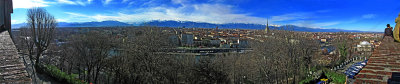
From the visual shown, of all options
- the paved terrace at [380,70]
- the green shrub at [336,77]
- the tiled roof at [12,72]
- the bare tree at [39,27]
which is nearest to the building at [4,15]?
the tiled roof at [12,72]

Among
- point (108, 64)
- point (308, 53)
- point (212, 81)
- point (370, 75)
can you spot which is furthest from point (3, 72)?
point (308, 53)

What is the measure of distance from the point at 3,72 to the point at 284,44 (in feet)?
55.3

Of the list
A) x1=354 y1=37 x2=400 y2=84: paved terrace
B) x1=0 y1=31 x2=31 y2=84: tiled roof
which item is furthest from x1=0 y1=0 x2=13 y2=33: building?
x1=354 y1=37 x2=400 y2=84: paved terrace

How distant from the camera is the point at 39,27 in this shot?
584 inches

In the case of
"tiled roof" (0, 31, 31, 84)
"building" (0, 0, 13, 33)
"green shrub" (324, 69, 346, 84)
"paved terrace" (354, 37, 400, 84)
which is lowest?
"green shrub" (324, 69, 346, 84)

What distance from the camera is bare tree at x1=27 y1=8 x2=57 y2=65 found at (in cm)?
1460

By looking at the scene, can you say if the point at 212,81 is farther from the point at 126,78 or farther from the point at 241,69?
the point at 241,69

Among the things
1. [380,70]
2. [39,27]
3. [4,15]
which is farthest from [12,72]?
[39,27]

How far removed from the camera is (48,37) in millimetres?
15469

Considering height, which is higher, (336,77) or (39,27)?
(39,27)

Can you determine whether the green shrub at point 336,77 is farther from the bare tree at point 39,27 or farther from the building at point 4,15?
the bare tree at point 39,27

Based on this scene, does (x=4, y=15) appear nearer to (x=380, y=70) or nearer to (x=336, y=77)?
(x=380, y=70)

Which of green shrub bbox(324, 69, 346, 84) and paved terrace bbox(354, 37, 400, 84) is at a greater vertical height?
paved terrace bbox(354, 37, 400, 84)

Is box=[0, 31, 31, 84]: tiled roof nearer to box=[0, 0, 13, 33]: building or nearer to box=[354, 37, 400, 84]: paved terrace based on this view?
box=[354, 37, 400, 84]: paved terrace
